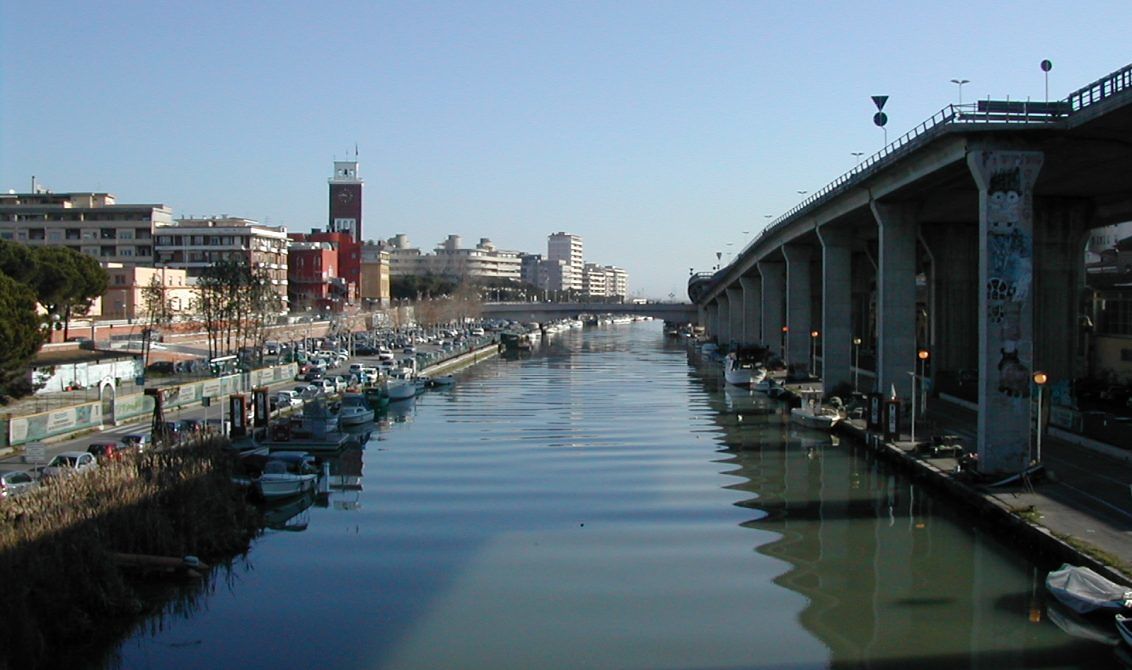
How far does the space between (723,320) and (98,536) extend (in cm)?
9885

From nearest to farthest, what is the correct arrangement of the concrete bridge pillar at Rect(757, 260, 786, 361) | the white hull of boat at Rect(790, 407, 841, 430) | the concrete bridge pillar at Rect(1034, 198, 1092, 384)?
the white hull of boat at Rect(790, 407, 841, 430)
the concrete bridge pillar at Rect(1034, 198, 1092, 384)
the concrete bridge pillar at Rect(757, 260, 786, 361)

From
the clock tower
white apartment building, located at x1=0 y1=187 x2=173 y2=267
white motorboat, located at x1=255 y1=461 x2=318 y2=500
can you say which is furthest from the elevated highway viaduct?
the clock tower

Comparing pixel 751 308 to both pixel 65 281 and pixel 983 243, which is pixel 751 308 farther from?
pixel 983 243

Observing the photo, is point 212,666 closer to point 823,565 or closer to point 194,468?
point 194,468

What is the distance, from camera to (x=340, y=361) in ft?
226

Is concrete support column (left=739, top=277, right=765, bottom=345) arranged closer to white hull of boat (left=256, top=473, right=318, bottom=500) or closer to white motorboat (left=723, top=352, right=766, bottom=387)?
white motorboat (left=723, top=352, right=766, bottom=387)

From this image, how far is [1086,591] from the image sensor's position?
16.9m

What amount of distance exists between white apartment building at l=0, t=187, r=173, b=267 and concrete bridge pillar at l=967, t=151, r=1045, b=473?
77.2 m

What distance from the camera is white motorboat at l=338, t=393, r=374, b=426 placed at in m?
42.2

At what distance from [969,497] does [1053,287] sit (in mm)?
20069

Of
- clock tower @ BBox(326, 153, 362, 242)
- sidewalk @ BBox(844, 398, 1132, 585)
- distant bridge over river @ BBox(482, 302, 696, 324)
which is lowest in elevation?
sidewalk @ BBox(844, 398, 1132, 585)

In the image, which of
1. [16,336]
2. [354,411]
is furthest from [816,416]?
[16,336]

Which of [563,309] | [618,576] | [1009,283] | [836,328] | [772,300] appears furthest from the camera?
[563,309]

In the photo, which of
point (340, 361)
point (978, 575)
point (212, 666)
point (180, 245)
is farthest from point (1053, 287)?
point (180, 245)
